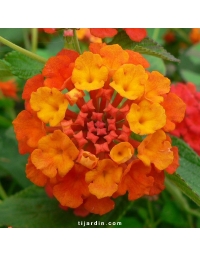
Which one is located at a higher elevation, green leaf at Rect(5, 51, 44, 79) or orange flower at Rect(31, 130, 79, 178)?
green leaf at Rect(5, 51, 44, 79)

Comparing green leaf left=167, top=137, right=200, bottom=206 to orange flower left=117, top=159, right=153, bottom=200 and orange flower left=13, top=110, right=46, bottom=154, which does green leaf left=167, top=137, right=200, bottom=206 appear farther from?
orange flower left=13, top=110, right=46, bottom=154

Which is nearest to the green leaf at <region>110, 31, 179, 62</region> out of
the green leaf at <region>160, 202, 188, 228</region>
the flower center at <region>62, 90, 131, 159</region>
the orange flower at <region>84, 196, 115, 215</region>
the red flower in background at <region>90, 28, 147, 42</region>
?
the red flower in background at <region>90, 28, 147, 42</region>

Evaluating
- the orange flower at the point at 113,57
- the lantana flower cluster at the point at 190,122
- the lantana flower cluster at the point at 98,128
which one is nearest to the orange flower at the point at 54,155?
the lantana flower cluster at the point at 98,128

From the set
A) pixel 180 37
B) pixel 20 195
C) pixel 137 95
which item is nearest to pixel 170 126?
pixel 137 95

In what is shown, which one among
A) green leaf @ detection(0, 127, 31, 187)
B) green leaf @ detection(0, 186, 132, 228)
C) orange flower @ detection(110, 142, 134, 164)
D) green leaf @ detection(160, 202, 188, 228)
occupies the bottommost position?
green leaf @ detection(160, 202, 188, 228)

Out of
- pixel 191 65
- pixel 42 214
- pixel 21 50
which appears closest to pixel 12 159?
pixel 42 214

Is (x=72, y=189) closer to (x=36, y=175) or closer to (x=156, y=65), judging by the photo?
(x=36, y=175)
